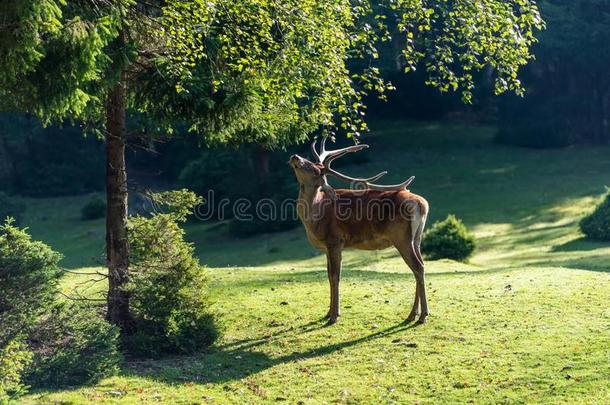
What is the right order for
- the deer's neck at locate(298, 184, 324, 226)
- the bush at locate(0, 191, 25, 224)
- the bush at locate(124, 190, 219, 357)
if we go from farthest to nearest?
the bush at locate(0, 191, 25, 224) < the deer's neck at locate(298, 184, 324, 226) < the bush at locate(124, 190, 219, 357)

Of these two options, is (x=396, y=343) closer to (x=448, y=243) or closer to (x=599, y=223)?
(x=448, y=243)

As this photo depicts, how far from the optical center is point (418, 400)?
10578mm

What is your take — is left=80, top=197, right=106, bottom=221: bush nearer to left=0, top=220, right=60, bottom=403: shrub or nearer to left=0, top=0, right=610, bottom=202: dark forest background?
left=0, top=0, right=610, bottom=202: dark forest background

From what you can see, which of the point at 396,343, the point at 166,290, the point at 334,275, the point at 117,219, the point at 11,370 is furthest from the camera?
the point at 334,275

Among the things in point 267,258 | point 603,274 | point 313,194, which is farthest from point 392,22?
point 313,194

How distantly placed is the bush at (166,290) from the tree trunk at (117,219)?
147mm

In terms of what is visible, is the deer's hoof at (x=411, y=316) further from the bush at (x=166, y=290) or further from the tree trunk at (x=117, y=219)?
the tree trunk at (x=117, y=219)

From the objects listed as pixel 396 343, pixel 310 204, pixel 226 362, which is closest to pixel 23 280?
pixel 226 362

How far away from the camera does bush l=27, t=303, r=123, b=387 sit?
10.7 metres

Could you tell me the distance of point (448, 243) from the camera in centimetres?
2516

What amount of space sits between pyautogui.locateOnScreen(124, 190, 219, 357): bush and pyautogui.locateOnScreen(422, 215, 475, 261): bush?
13376 millimetres

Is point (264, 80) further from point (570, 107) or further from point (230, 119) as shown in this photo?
point (570, 107)

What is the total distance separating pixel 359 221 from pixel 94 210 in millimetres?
33057

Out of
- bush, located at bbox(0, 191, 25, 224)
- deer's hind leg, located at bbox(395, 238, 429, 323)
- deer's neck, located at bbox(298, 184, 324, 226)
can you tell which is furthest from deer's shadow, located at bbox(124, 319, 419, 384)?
bush, located at bbox(0, 191, 25, 224)
